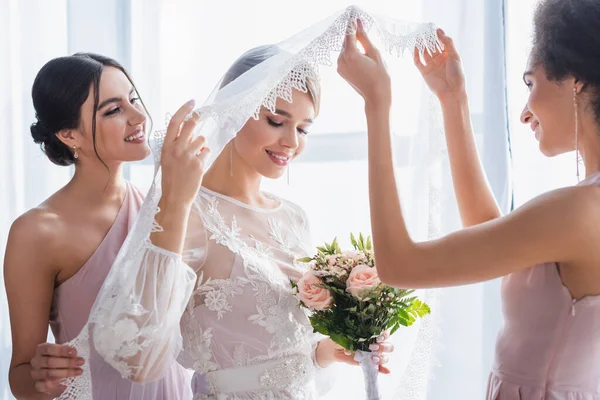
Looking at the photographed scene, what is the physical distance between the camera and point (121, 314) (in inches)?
58.4

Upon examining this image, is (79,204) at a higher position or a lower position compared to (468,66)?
lower

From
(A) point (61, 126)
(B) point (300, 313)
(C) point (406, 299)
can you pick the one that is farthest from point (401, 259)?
(A) point (61, 126)

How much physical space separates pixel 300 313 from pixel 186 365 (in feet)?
1.06

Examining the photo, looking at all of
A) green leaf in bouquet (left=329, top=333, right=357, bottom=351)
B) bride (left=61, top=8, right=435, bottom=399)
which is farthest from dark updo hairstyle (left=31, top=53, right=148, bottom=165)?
green leaf in bouquet (left=329, top=333, right=357, bottom=351)

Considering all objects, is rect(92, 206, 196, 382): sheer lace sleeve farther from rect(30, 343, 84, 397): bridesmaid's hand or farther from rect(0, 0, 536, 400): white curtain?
rect(0, 0, 536, 400): white curtain

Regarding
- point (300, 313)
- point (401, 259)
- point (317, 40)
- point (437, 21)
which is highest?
Result: point (437, 21)

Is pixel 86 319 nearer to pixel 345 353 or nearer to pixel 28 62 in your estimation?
pixel 345 353

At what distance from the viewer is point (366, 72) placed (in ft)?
4.77

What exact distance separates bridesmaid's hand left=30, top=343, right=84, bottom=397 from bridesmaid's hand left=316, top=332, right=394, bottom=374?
64cm

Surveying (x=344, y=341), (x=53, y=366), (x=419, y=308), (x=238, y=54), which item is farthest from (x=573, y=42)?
(x=238, y=54)

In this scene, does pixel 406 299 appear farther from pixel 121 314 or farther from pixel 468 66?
pixel 468 66

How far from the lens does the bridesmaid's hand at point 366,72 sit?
145 centimetres

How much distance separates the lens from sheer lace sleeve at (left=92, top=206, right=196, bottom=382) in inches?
58.4

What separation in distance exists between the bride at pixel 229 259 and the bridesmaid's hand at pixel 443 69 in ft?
0.28
